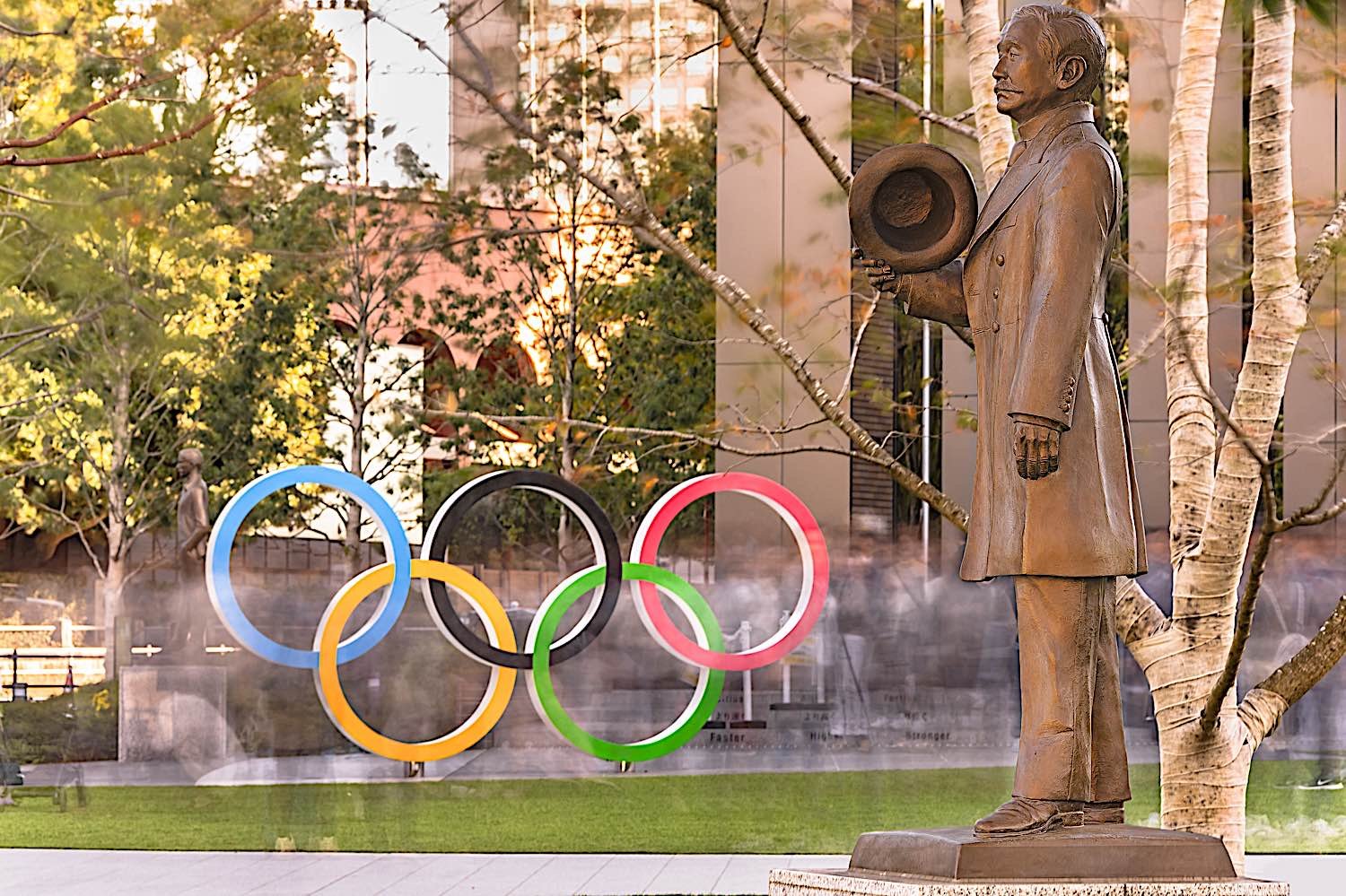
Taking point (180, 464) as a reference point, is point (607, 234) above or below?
above

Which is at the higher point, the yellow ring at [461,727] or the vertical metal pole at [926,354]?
the vertical metal pole at [926,354]

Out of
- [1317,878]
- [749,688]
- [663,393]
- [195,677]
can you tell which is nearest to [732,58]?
[663,393]

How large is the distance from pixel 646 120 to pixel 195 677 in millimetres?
7757

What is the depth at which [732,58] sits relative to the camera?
19.6 m

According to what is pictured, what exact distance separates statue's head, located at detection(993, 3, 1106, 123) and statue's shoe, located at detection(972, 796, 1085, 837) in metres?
2.03

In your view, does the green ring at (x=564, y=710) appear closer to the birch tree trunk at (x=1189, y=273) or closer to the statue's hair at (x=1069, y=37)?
the birch tree trunk at (x=1189, y=273)

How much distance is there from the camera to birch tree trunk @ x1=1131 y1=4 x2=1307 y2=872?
864 cm

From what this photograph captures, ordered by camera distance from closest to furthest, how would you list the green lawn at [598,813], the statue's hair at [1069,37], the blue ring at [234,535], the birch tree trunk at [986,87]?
the statue's hair at [1069,37], the birch tree trunk at [986,87], the blue ring at [234,535], the green lawn at [598,813]

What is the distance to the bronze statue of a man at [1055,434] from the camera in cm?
532

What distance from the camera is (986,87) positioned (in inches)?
349

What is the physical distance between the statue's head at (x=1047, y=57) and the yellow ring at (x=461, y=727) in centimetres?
1014

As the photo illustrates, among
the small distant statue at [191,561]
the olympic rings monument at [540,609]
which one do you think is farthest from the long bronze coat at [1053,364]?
the small distant statue at [191,561]

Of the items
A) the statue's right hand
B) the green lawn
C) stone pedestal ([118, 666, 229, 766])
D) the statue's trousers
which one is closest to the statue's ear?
the statue's right hand

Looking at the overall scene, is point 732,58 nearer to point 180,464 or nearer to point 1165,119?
point 1165,119
